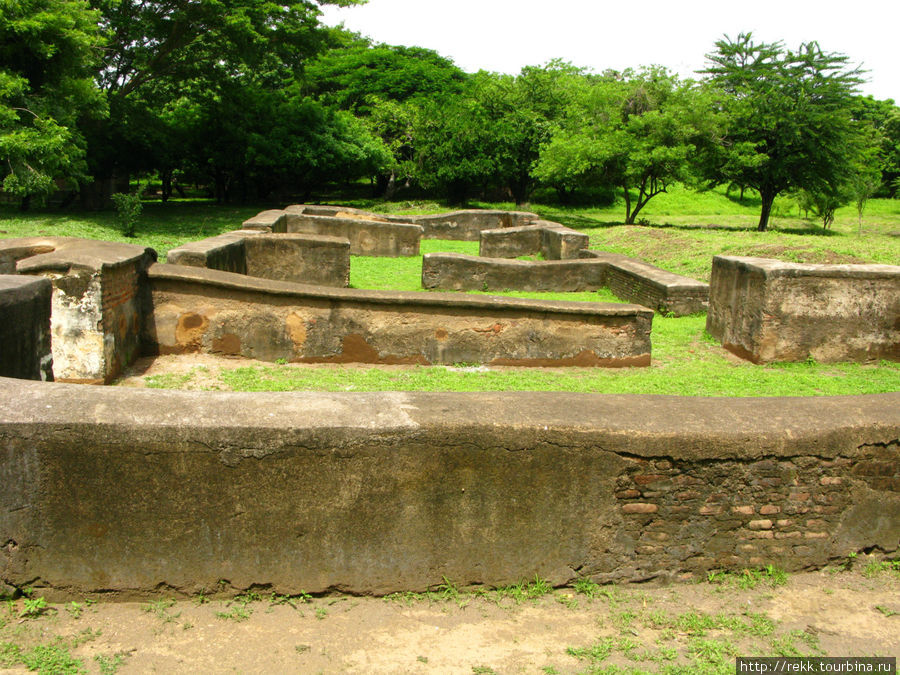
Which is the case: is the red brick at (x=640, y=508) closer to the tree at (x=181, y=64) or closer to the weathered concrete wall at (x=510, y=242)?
the weathered concrete wall at (x=510, y=242)

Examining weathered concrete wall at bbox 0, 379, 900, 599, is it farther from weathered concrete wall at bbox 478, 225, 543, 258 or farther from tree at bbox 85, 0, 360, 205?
tree at bbox 85, 0, 360, 205

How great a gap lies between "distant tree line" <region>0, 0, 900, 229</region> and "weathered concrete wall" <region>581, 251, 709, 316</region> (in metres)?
8.00

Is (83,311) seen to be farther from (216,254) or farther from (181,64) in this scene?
(181,64)

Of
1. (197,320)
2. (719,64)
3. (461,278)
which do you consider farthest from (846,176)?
(197,320)

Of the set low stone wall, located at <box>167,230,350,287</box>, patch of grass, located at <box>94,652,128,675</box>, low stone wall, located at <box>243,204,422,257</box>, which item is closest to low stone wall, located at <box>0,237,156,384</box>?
patch of grass, located at <box>94,652,128,675</box>

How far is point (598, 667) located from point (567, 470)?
2.34 ft

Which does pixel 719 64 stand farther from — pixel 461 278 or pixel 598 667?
pixel 598 667

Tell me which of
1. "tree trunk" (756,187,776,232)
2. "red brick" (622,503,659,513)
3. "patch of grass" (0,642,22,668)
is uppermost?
"tree trunk" (756,187,776,232)

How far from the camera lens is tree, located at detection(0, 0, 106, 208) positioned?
44.6 feet

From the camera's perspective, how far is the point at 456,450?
2.86 m

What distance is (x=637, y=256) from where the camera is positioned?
1545 cm

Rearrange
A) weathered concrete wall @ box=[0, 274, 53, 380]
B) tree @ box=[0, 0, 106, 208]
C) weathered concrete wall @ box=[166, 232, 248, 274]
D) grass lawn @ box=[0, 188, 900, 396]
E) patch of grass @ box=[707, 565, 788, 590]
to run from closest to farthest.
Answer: patch of grass @ box=[707, 565, 788, 590]
weathered concrete wall @ box=[0, 274, 53, 380]
grass lawn @ box=[0, 188, 900, 396]
weathered concrete wall @ box=[166, 232, 248, 274]
tree @ box=[0, 0, 106, 208]

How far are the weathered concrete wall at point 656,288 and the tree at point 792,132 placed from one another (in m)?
9.80

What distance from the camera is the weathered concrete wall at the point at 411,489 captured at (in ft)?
8.91
